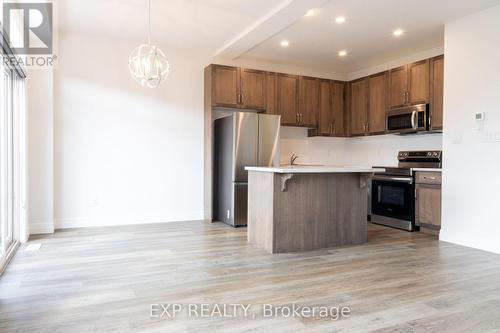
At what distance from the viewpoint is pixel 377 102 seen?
601cm

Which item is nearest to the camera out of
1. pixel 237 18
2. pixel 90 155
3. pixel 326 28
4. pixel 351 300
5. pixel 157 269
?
pixel 351 300

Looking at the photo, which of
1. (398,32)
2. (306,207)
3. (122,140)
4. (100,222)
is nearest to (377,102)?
(398,32)

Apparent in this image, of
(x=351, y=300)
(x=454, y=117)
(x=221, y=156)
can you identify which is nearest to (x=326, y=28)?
(x=454, y=117)

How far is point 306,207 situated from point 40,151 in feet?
11.6

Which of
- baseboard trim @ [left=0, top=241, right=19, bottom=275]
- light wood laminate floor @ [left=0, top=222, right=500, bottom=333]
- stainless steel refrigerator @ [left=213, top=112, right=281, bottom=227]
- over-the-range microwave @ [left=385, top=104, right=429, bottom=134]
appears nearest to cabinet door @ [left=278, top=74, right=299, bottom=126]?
stainless steel refrigerator @ [left=213, top=112, right=281, bottom=227]

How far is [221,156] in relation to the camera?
18.4 ft

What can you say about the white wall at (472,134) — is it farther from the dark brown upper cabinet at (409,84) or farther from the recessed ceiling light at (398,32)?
the dark brown upper cabinet at (409,84)

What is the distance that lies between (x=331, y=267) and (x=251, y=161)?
244 cm

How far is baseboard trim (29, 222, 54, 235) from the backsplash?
12.5 ft

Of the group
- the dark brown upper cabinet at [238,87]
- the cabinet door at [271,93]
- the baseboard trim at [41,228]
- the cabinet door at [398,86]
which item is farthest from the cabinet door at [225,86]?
the baseboard trim at [41,228]

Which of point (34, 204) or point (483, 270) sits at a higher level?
point (34, 204)

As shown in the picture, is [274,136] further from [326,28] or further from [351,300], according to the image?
[351,300]

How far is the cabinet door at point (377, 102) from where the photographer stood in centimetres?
589

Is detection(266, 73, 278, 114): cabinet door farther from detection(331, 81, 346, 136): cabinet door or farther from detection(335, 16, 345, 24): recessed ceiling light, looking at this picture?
detection(335, 16, 345, 24): recessed ceiling light
